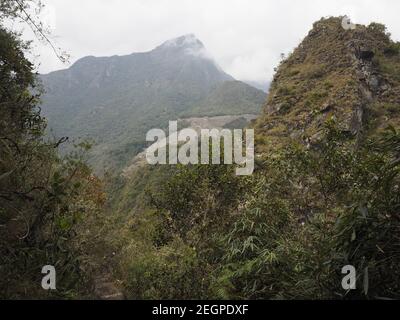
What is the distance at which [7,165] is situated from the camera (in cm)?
656

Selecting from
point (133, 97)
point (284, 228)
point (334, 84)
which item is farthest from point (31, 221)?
point (133, 97)

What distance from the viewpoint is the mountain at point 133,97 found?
92.9 metres

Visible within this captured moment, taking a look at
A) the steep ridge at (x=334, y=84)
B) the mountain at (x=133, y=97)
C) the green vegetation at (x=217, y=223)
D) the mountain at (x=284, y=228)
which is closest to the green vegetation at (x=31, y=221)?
the green vegetation at (x=217, y=223)

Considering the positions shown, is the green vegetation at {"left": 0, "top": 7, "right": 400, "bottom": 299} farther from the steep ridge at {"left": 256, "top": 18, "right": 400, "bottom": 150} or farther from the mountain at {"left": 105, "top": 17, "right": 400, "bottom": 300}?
the steep ridge at {"left": 256, "top": 18, "right": 400, "bottom": 150}

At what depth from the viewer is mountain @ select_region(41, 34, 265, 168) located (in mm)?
92938

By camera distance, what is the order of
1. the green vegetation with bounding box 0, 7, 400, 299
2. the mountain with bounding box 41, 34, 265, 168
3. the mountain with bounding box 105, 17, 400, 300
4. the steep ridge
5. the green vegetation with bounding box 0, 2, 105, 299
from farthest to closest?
the mountain with bounding box 41, 34, 265, 168 → the steep ridge → the green vegetation with bounding box 0, 2, 105, 299 → the green vegetation with bounding box 0, 7, 400, 299 → the mountain with bounding box 105, 17, 400, 300

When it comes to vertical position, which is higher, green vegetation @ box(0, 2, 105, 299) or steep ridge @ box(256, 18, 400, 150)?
steep ridge @ box(256, 18, 400, 150)

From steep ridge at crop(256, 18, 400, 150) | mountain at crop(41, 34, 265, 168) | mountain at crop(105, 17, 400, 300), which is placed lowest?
mountain at crop(105, 17, 400, 300)

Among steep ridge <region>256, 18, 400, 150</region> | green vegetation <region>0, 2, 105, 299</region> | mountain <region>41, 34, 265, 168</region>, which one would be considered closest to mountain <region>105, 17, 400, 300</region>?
green vegetation <region>0, 2, 105, 299</region>

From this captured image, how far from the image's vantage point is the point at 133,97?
436 feet

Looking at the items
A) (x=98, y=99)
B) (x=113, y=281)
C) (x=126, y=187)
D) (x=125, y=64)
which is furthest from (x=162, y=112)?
(x=113, y=281)

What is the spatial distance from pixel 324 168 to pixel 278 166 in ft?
3.37

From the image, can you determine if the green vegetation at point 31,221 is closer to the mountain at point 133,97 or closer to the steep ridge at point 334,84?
the steep ridge at point 334,84
